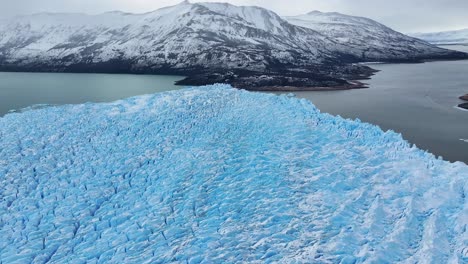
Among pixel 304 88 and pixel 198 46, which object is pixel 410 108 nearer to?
pixel 304 88

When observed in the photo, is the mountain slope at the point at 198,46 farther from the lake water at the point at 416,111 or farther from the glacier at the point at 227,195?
the glacier at the point at 227,195

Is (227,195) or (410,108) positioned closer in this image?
(227,195)

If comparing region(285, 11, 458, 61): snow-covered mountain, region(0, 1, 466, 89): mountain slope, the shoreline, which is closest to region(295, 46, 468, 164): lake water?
the shoreline

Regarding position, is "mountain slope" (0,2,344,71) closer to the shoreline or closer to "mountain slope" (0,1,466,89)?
"mountain slope" (0,1,466,89)

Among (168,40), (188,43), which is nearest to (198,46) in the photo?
(188,43)

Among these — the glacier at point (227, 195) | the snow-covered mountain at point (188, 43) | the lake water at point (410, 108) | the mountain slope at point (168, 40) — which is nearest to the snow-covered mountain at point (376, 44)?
the snow-covered mountain at point (188, 43)

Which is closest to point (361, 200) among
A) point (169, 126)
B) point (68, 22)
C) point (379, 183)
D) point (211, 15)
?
point (379, 183)

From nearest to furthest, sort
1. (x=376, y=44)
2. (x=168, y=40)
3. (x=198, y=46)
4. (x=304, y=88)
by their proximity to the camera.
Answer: (x=304, y=88) → (x=198, y=46) → (x=168, y=40) → (x=376, y=44)
